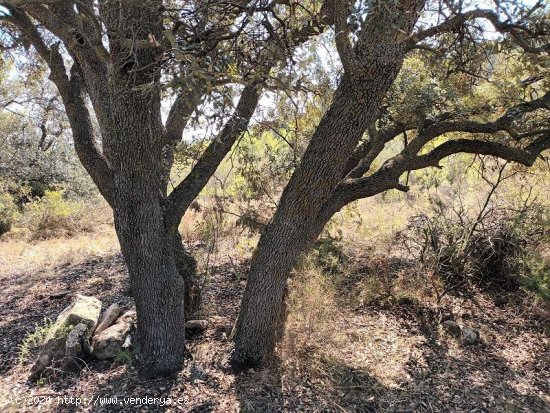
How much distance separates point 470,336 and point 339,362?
1.60 metres

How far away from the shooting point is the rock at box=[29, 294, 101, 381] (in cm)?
365

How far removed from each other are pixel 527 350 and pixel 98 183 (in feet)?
15.0

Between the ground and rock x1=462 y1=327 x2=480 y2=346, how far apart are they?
58mm

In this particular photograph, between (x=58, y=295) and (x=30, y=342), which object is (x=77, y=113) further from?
(x=58, y=295)

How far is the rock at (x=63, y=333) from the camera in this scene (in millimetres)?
3648

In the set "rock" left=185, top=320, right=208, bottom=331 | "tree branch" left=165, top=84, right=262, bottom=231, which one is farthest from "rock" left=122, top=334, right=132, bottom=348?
"tree branch" left=165, top=84, right=262, bottom=231

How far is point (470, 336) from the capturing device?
15.0ft

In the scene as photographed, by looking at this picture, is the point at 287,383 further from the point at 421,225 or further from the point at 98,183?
the point at 421,225

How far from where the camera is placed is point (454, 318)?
495 centimetres

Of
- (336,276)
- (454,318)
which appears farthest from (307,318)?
(454,318)

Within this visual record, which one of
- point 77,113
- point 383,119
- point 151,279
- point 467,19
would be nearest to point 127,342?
point 151,279

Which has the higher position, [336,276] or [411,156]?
[411,156]

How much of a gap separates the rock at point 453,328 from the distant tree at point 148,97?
2912 millimetres

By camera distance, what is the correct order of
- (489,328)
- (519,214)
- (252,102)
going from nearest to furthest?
(252,102) < (489,328) < (519,214)
